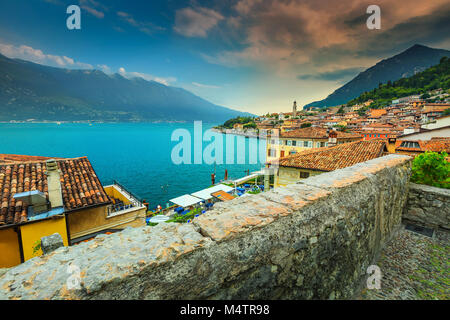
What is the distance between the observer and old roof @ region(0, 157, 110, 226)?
308 inches

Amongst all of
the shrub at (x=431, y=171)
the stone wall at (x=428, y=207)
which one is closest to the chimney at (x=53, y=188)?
the stone wall at (x=428, y=207)

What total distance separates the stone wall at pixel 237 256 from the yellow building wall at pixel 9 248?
29.2 ft

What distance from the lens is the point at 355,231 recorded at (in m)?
3.10

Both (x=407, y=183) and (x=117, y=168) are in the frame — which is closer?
(x=407, y=183)

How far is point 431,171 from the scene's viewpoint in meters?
7.45

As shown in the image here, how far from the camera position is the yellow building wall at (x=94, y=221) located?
962cm

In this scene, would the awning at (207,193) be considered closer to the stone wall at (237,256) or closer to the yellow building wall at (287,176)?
the yellow building wall at (287,176)

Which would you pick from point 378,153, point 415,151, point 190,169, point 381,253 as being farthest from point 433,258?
point 190,169

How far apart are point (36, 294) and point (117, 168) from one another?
217ft

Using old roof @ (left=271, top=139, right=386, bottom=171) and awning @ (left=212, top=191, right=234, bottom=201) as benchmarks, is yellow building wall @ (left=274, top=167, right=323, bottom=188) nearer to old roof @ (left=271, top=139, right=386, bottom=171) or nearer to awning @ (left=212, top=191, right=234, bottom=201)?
old roof @ (left=271, top=139, right=386, bottom=171)

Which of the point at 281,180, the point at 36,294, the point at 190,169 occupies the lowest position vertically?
the point at 190,169

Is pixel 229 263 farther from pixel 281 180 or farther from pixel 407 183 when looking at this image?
pixel 281 180

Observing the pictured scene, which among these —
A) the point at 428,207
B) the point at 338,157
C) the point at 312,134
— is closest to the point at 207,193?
the point at 338,157

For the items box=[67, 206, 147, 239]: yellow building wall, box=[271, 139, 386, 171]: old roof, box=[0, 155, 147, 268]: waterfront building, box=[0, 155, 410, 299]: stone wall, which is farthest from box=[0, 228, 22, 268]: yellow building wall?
box=[271, 139, 386, 171]: old roof
